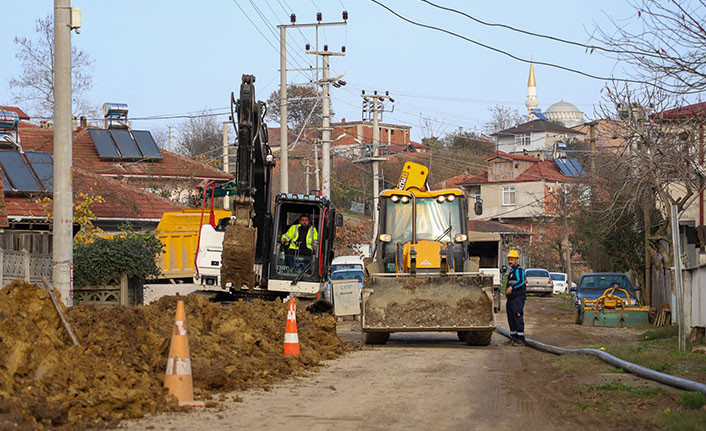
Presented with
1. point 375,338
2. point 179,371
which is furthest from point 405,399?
point 375,338

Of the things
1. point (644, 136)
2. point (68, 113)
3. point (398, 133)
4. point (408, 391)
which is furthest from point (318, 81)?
point (398, 133)

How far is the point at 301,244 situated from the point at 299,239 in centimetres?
14

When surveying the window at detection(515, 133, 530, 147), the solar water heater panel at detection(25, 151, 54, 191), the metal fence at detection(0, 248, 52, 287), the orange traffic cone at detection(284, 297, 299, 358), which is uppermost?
the window at detection(515, 133, 530, 147)

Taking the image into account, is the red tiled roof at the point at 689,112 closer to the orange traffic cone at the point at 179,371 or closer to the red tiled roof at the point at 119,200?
the orange traffic cone at the point at 179,371

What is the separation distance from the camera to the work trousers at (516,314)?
19.2m

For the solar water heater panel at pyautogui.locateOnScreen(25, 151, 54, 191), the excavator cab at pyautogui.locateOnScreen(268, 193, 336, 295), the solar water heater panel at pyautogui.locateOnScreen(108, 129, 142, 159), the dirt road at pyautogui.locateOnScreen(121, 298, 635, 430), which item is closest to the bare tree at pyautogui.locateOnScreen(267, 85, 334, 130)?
the solar water heater panel at pyautogui.locateOnScreen(108, 129, 142, 159)

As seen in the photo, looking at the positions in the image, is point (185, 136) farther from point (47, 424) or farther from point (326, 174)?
point (47, 424)

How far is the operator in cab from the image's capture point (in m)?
21.6

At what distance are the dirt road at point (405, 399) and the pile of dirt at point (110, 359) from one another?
372mm

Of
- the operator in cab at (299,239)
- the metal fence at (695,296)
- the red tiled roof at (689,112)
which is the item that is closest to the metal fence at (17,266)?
the operator in cab at (299,239)

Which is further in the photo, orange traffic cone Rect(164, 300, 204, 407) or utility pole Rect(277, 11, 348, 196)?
utility pole Rect(277, 11, 348, 196)

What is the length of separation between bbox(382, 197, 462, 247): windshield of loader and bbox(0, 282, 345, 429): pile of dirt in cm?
546

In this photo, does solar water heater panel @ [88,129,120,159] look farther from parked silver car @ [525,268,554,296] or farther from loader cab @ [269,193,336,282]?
parked silver car @ [525,268,554,296]

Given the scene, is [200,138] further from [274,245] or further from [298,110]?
[274,245]
